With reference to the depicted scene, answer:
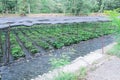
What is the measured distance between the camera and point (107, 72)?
22.7 feet

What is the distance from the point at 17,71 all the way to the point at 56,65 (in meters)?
3.63

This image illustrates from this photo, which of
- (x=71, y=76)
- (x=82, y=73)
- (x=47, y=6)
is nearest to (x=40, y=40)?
(x=82, y=73)

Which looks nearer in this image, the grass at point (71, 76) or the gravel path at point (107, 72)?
the grass at point (71, 76)

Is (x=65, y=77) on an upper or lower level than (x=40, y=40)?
upper

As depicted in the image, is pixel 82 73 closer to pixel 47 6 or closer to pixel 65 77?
pixel 65 77

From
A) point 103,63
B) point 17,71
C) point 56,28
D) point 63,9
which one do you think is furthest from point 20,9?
point 103,63

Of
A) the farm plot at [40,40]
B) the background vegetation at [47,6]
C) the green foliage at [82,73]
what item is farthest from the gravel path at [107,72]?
the background vegetation at [47,6]

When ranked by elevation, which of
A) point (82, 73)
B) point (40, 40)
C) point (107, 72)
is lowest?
point (40, 40)

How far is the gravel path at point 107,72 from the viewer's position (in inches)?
254

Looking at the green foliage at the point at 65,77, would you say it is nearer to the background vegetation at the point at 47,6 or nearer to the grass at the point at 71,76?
the grass at the point at 71,76

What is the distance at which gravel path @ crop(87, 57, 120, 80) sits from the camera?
6.45 meters

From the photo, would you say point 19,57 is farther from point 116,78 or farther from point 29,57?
point 116,78

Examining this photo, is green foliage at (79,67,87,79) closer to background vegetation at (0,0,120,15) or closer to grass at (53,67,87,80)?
grass at (53,67,87,80)

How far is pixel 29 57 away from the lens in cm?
1118
